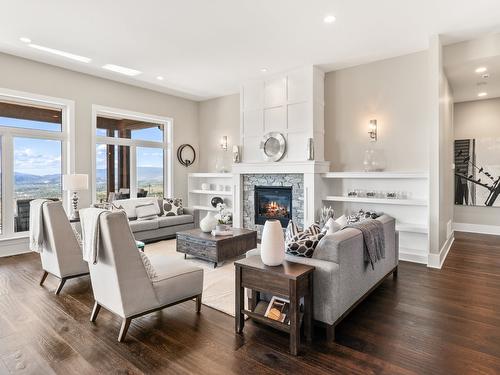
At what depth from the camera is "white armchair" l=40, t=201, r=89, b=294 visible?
3.42m

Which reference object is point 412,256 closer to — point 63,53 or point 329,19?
point 329,19

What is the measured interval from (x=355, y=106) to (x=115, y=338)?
5.02m

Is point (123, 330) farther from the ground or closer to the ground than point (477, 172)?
closer to the ground

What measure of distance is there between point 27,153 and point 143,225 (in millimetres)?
2308

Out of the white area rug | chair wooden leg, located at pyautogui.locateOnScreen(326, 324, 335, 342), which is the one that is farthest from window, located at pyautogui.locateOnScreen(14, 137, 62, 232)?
chair wooden leg, located at pyautogui.locateOnScreen(326, 324, 335, 342)

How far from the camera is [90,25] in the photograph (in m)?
4.07

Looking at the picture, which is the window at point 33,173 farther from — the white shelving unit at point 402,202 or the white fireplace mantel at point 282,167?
the white shelving unit at point 402,202

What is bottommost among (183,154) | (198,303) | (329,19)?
(198,303)

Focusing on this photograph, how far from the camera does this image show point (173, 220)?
6375mm

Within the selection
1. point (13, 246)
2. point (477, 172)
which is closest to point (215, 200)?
point (13, 246)

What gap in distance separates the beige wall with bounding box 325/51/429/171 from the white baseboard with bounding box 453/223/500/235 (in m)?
3.15

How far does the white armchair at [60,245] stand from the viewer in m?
3.42

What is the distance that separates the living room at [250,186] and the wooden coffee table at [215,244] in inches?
1.1

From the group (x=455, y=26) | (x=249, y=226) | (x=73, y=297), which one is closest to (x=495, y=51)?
(x=455, y=26)
